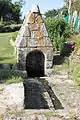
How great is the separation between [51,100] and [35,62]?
5969mm

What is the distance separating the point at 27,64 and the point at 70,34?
297 inches

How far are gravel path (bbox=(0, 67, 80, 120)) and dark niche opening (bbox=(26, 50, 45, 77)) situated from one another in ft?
5.07

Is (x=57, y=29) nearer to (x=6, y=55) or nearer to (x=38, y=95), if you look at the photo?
(x=6, y=55)

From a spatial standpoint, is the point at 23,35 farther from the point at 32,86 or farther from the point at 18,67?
the point at 32,86

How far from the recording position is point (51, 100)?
11.7 m

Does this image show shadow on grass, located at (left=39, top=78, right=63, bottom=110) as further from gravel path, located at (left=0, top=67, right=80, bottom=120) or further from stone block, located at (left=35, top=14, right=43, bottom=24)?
stone block, located at (left=35, top=14, right=43, bottom=24)

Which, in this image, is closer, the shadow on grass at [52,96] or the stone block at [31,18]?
the shadow on grass at [52,96]

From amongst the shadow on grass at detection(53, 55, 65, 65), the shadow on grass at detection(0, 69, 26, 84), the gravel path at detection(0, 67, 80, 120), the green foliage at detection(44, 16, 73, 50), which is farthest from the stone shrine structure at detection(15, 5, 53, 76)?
the green foliage at detection(44, 16, 73, 50)

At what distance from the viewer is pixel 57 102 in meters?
11.7

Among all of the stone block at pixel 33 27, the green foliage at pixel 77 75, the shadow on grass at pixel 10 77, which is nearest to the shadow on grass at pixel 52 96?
the shadow on grass at pixel 10 77

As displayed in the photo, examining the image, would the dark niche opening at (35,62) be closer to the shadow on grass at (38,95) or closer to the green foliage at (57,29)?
the shadow on grass at (38,95)

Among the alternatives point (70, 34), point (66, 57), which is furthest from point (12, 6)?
point (66, 57)

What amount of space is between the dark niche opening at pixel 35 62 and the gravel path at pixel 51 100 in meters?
1.54

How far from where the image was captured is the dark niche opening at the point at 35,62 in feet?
56.4
